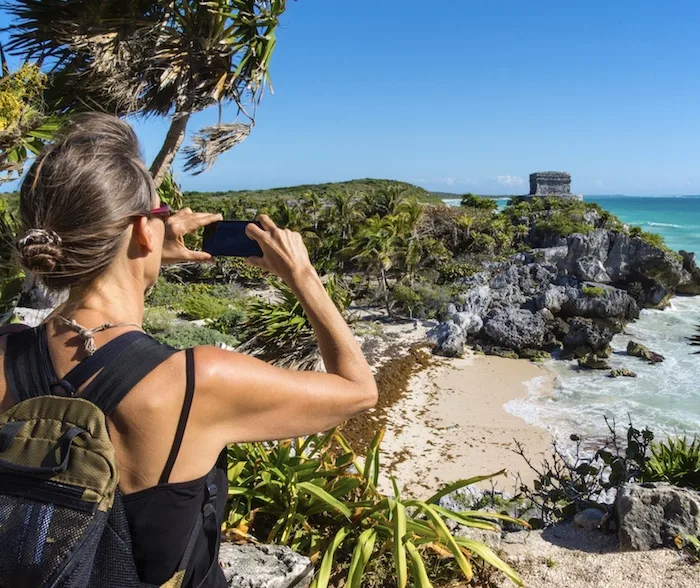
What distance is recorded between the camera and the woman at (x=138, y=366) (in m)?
1.03

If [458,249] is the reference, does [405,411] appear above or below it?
below

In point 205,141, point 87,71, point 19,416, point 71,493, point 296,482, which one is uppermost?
point 87,71

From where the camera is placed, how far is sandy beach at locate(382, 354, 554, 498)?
8.90 meters

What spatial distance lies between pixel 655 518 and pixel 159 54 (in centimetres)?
711

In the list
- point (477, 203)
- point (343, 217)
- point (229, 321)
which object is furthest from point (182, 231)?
point (477, 203)

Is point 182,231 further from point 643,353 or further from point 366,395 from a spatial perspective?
point 643,353

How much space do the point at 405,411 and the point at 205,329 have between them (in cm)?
542

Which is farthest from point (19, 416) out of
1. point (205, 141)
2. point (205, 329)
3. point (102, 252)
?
point (205, 329)

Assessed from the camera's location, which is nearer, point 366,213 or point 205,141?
point 205,141

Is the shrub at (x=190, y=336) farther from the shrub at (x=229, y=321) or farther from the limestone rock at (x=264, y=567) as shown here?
the limestone rock at (x=264, y=567)

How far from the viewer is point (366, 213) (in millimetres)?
28375

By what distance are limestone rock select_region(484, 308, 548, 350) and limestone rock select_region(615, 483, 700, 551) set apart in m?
13.7

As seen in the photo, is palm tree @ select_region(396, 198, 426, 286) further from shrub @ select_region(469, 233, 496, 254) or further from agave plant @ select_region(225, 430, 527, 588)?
agave plant @ select_region(225, 430, 527, 588)

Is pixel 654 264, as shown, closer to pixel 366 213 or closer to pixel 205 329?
pixel 366 213
